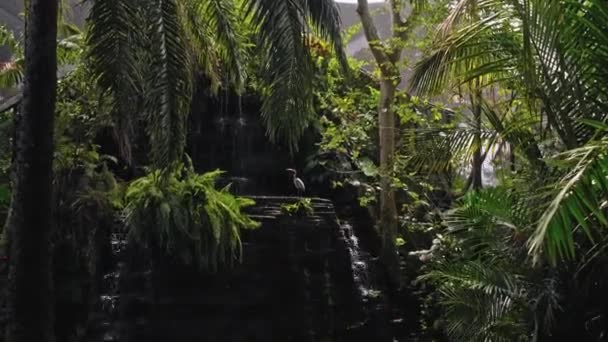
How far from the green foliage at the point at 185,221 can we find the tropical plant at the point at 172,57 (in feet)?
6.50

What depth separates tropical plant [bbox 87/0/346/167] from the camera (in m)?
6.62

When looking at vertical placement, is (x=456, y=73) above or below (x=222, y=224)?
above

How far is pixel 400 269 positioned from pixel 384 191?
4.22 feet

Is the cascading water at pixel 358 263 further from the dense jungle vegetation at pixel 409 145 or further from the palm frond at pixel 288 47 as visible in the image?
the palm frond at pixel 288 47

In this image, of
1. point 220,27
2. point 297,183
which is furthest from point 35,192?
point 297,183

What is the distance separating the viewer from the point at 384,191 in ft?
36.5

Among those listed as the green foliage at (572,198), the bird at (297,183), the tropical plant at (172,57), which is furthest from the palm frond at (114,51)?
the bird at (297,183)

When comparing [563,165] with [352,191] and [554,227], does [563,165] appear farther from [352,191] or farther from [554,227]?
[352,191]

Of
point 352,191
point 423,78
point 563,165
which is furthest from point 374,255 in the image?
point 563,165

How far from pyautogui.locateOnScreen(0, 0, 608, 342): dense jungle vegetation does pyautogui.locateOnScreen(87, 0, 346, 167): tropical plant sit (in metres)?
0.02

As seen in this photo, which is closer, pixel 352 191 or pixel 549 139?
pixel 549 139

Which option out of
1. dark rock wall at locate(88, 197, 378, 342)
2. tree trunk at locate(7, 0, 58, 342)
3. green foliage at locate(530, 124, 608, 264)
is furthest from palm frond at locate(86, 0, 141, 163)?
green foliage at locate(530, 124, 608, 264)

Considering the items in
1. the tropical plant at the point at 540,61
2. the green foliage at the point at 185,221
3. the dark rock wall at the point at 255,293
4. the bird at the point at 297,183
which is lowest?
the dark rock wall at the point at 255,293

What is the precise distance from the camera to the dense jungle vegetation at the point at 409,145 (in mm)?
5523
